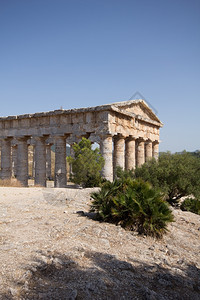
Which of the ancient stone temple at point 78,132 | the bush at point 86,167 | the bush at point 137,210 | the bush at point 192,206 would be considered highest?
the ancient stone temple at point 78,132

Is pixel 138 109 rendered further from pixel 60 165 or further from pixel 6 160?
pixel 6 160

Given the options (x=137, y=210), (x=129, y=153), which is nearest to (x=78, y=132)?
(x=129, y=153)

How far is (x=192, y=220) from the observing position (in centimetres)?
1041

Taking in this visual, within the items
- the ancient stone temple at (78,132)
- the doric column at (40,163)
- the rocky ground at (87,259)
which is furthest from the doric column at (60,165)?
the rocky ground at (87,259)

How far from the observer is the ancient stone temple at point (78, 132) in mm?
17531

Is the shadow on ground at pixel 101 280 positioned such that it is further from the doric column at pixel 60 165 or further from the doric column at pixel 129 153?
the doric column at pixel 129 153

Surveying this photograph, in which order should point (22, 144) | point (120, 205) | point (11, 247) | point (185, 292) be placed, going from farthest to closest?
point (22, 144)
point (120, 205)
point (11, 247)
point (185, 292)

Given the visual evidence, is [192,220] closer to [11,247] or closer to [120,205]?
[120,205]

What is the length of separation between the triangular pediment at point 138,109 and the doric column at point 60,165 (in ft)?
16.1

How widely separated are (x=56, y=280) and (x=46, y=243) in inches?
61.4

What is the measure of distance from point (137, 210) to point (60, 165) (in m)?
12.3

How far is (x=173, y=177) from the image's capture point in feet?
48.6

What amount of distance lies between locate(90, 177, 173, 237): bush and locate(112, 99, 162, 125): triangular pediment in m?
9.86

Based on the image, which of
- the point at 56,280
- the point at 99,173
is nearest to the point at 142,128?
the point at 99,173
